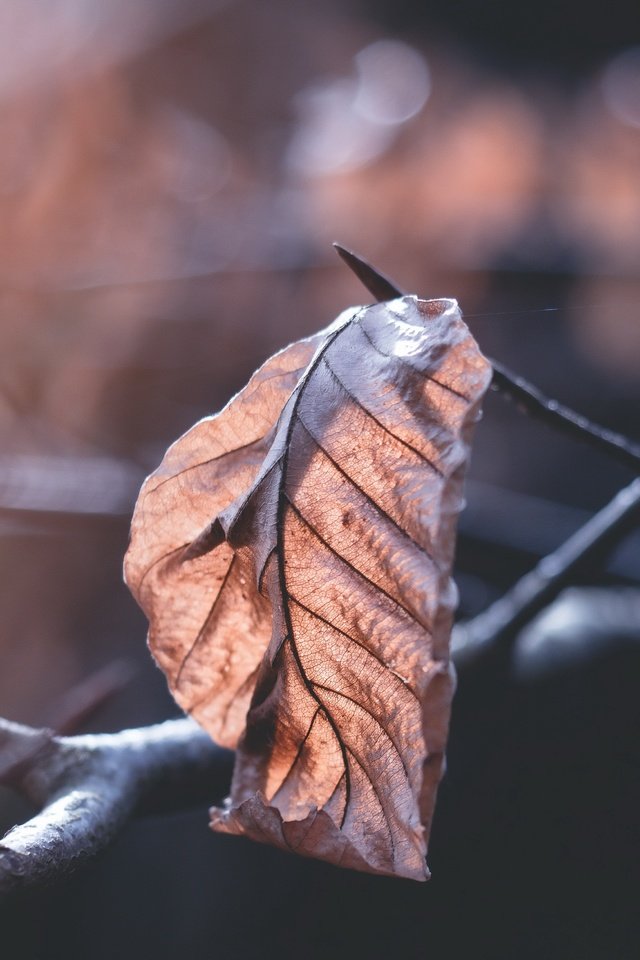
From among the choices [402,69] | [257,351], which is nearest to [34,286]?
[257,351]

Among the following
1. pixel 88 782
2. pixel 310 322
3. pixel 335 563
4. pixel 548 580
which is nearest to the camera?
pixel 335 563

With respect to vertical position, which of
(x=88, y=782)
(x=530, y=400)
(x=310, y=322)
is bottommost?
(x=88, y=782)

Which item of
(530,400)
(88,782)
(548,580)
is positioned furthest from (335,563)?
(548,580)

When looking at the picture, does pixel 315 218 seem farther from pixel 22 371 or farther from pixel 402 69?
pixel 22 371

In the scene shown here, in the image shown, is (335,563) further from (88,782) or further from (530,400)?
(88,782)

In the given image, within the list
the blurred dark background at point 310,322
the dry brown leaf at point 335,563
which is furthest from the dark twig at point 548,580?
the dry brown leaf at point 335,563
